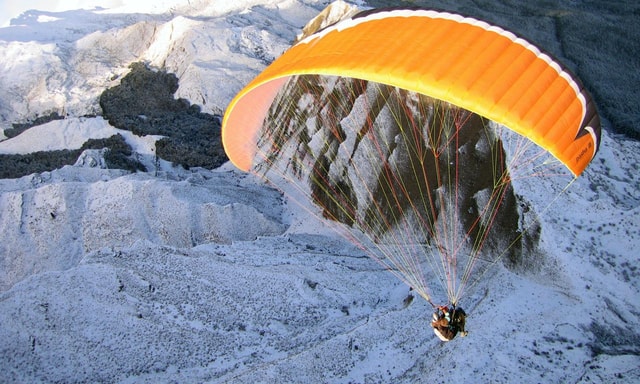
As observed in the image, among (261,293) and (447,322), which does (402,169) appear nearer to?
(261,293)

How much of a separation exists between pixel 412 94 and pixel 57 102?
47.9 ft

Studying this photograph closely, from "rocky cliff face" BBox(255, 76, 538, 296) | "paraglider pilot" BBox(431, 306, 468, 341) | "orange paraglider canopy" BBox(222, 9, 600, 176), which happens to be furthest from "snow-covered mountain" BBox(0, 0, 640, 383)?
"orange paraglider canopy" BBox(222, 9, 600, 176)

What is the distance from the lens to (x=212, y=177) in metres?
13.2

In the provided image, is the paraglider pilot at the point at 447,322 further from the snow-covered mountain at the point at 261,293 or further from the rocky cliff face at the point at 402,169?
the rocky cliff face at the point at 402,169

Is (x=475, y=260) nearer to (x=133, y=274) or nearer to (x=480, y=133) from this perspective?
(x=480, y=133)

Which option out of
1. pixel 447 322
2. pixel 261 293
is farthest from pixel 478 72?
pixel 261 293

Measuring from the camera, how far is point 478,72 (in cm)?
560

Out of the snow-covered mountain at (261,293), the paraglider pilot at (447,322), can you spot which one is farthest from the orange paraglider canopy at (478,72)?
the snow-covered mountain at (261,293)

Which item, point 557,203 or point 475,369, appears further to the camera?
point 557,203

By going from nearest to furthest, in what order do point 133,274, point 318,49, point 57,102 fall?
point 318,49 < point 133,274 < point 57,102

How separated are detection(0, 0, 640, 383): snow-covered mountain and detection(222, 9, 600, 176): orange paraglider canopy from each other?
335 centimetres

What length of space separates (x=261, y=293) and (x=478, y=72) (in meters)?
5.43

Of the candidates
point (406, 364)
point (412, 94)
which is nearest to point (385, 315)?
point (406, 364)

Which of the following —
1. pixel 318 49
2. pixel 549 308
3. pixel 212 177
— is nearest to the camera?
pixel 318 49
